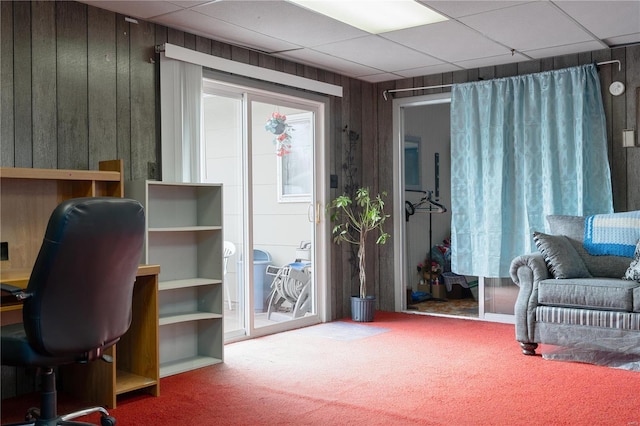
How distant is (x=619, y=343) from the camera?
3.91 meters

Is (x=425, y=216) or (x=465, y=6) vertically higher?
(x=465, y=6)

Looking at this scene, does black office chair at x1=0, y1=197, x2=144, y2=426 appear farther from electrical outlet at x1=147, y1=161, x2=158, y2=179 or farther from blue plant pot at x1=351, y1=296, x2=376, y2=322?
blue plant pot at x1=351, y1=296, x2=376, y2=322

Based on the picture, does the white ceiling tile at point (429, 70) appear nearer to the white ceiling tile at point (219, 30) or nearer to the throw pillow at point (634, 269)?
the white ceiling tile at point (219, 30)

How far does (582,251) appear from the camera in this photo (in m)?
4.64

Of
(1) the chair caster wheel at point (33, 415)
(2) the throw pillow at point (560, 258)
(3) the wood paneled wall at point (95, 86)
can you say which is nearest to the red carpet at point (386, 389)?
(1) the chair caster wheel at point (33, 415)

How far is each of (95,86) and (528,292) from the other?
123 inches

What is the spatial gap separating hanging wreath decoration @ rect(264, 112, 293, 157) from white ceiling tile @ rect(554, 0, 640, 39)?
7.76 ft

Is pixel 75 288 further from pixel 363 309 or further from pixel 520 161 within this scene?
pixel 520 161

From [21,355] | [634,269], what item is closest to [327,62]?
[634,269]

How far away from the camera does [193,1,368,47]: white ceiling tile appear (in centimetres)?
387

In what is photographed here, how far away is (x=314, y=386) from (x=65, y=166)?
1.93 m

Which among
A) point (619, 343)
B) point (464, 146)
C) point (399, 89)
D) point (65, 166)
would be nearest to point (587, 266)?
point (619, 343)

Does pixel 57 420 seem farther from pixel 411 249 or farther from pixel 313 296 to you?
pixel 411 249

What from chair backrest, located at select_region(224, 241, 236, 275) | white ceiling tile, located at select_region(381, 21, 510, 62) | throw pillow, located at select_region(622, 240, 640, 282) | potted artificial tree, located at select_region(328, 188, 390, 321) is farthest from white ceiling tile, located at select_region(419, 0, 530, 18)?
chair backrest, located at select_region(224, 241, 236, 275)
